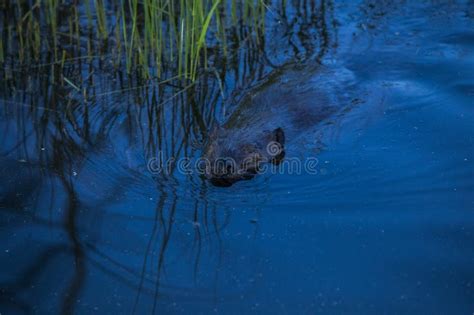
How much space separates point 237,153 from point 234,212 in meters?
0.43

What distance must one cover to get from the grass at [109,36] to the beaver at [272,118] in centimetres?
52

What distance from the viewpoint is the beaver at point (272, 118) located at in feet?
11.5

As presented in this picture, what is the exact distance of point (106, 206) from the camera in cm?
329

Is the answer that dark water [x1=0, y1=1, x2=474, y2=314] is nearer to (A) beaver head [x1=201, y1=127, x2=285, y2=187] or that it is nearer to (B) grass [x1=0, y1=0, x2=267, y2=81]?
(A) beaver head [x1=201, y1=127, x2=285, y2=187]

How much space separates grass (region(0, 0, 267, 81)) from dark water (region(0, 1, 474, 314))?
0.28m

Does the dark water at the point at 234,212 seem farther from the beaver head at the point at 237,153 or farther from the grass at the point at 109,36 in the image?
the grass at the point at 109,36

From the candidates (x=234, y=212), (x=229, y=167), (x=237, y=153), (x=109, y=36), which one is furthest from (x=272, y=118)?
(x=109, y=36)

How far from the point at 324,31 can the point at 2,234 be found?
10.2 feet

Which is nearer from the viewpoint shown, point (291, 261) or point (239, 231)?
point (291, 261)

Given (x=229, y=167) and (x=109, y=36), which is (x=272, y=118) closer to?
(x=229, y=167)

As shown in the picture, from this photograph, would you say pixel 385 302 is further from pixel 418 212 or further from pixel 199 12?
pixel 199 12

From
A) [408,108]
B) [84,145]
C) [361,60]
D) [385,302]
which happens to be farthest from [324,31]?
[385,302]

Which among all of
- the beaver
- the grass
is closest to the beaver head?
the beaver

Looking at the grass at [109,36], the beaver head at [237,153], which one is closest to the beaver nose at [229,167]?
the beaver head at [237,153]
